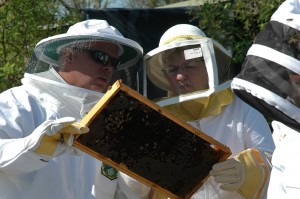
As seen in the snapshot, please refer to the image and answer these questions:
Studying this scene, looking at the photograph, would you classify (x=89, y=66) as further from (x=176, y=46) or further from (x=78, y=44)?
(x=176, y=46)

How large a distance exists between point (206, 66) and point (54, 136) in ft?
3.76

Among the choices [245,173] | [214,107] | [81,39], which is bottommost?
[245,173]

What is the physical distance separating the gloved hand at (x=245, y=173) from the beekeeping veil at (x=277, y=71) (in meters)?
0.73

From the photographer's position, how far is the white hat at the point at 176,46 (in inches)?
150

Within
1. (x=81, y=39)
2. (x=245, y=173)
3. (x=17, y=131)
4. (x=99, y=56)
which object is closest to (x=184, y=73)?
(x=99, y=56)

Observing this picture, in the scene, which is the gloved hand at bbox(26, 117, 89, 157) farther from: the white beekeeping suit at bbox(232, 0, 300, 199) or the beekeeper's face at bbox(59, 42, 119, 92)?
the white beekeeping suit at bbox(232, 0, 300, 199)

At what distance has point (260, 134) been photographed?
138 inches

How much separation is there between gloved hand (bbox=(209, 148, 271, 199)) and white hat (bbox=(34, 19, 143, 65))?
34.7 inches

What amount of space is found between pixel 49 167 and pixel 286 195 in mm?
1248

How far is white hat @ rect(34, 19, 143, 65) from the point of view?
11.7 feet

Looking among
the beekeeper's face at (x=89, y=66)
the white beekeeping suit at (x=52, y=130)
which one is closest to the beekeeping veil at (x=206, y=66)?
the white beekeeping suit at (x=52, y=130)

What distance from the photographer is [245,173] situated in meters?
3.25

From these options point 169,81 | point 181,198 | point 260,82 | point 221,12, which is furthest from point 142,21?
point 260,82

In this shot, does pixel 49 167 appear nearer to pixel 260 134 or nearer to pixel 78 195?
pixel 78 195
